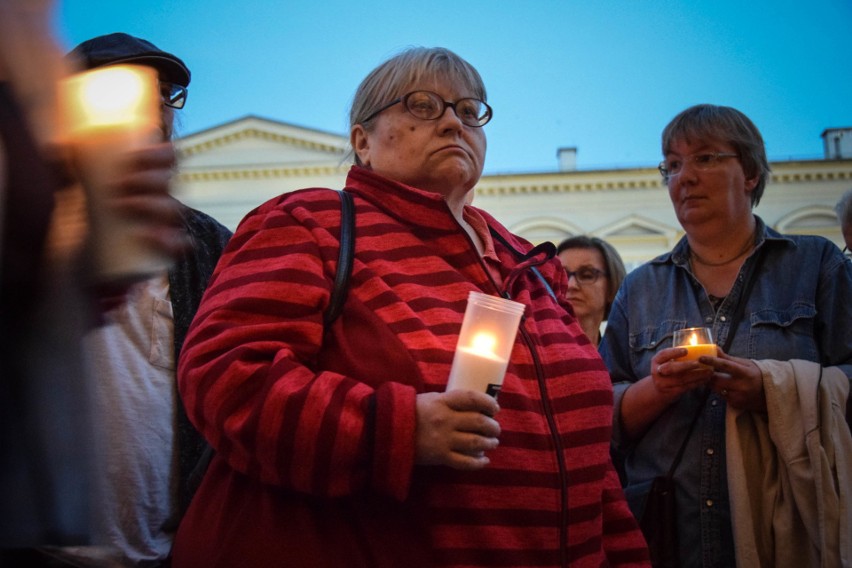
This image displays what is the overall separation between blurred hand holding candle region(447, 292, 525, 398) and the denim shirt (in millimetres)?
1353

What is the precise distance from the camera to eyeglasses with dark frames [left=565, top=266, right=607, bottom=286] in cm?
418

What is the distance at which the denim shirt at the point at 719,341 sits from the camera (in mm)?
2512

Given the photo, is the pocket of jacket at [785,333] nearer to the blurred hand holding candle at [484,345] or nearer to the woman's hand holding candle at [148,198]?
the blurred hand holding candle at [484,345]

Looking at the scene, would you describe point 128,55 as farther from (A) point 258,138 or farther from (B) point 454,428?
(A) point 258,138

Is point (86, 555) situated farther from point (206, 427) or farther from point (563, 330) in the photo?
point (563, 330)

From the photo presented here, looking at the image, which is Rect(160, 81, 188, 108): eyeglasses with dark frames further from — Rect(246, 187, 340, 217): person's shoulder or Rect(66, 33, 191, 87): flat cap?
Rect(246, 187, 340, 217): person's shoulder

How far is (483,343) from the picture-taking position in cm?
144

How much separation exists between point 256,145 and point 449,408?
92.1 ft

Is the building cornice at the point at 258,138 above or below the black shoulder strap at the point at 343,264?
above

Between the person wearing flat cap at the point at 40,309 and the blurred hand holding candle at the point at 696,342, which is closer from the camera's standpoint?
the person wearing flat cap at the point at 40,309

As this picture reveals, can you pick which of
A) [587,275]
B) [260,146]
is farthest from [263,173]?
[587,275]

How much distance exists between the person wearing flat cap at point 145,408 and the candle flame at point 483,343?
3.08 feet

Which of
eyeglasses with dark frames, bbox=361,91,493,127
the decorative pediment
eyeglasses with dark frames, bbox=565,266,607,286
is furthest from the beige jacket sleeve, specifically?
the decorative pediment

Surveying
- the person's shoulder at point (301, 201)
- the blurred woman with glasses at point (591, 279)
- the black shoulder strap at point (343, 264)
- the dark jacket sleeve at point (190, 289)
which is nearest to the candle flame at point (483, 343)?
the black shoulder strap at point (343, 264)
